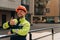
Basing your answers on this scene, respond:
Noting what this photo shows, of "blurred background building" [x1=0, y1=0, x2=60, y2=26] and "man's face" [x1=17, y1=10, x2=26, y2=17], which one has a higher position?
"man's face" [x1=17, y1=10, x2=26, y2=17]

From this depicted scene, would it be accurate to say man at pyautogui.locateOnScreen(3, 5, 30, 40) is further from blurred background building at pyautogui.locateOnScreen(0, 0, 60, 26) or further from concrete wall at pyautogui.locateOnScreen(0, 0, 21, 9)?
blurred background building at pyautogui.locateOnScreen(0, 0, 60, 26)

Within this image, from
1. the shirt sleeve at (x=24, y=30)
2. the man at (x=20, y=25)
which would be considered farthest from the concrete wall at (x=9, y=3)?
the shirt sleeve at (x=24, y=30)

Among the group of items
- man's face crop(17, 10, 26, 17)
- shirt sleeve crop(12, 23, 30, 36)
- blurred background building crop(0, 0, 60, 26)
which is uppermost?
man's face crop(17, 10, 26, 17)

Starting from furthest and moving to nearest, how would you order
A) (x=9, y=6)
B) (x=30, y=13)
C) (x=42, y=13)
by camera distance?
(x=42, y=13), (x=30, y=13), (x=9, y=6)

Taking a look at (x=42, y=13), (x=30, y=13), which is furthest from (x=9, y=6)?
(x=42, y=13)

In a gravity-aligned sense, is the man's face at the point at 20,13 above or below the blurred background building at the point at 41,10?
above

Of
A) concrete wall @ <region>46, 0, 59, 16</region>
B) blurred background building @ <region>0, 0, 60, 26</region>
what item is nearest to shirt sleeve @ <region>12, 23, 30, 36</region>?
blurred background building @ <region>0, 0, 60, 26</region>

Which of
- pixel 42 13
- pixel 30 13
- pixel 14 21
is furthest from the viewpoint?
pixel 42 13

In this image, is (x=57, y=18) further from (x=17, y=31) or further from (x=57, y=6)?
(x=17, y=31)

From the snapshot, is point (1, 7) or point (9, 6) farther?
point (9, 6)

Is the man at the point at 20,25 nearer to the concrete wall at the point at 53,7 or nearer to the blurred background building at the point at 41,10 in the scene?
the blurred background building at the point at 41,10

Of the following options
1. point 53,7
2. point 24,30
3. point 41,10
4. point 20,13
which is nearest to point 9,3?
point 41,10

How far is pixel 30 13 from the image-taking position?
42.3 metres

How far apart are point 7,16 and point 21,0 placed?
17.1ft
